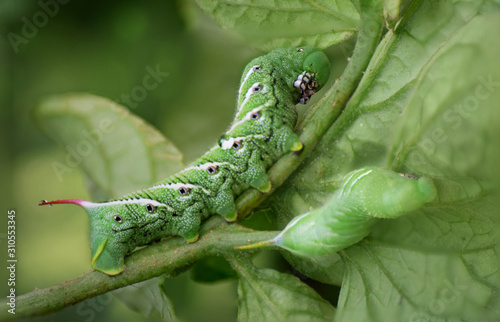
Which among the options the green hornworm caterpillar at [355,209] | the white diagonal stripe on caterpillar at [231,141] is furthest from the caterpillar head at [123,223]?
the green hornworm caterpillar at [355,209]

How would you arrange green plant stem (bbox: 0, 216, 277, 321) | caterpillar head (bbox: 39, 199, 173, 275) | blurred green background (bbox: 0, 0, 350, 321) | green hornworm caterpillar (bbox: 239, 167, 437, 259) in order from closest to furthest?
green hornworm caterpillar (bbox: 239, 167, 437, 259) < green plant stem (bbox: 0, 216, 277, 321) < caterpillar head (bbox: 39, 199, 173, 275) < blurred green background (bbox: 0, 0, 350, 321)

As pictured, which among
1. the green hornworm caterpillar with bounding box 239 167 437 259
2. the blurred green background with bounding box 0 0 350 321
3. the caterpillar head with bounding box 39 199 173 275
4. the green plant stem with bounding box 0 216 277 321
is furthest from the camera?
the blurred green background with bounding box 0 0 350 321

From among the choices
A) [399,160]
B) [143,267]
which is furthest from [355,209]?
[143,267]

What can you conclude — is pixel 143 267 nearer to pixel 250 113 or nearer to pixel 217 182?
pixel 217 182

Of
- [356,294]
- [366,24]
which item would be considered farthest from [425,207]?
[366,24]

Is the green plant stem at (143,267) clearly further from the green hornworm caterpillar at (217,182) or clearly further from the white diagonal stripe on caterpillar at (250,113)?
the white diagonal stripe on caterpillar at (250,113)

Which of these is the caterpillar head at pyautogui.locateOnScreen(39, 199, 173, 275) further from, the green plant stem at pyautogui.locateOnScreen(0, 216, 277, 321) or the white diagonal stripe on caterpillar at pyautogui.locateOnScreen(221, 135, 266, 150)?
the white diagonal stripe on caterpillar at pyautogui.locateOnScreen(221, 135, 266, 150)

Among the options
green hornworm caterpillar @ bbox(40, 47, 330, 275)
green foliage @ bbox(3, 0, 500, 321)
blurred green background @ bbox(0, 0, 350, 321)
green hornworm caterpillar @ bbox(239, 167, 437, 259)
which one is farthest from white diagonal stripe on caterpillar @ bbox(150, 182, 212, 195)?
blurred green background @ bbox(0, 0, 350, 321)
